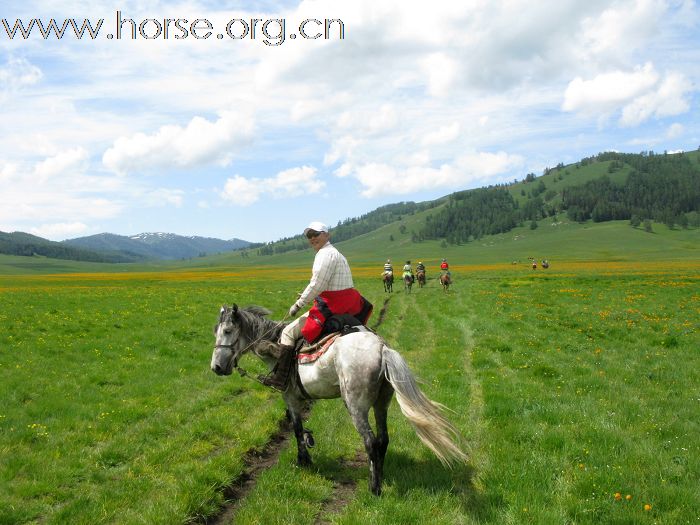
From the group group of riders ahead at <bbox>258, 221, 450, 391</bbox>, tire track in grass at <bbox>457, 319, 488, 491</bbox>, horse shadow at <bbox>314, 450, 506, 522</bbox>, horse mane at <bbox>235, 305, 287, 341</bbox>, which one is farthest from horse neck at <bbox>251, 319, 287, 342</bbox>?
tire track in grass at <bbox>457, 319, 488, 491</bbox>

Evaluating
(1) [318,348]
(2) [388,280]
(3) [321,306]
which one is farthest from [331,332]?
(2) [388,280]

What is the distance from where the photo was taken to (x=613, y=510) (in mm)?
5762

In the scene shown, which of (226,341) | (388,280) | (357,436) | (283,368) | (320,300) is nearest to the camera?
(320,300)

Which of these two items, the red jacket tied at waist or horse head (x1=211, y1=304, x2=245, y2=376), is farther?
horse head (x1=211, y1=304, x2=245, y2=376)

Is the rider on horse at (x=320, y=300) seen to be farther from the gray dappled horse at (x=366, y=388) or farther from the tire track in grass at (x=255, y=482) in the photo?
the tire track in grass at (x=255, y=482)

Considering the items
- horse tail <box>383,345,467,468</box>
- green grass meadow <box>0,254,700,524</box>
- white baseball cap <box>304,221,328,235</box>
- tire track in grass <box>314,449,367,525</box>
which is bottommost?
tire track in grass <box>314,449,367,525</box>

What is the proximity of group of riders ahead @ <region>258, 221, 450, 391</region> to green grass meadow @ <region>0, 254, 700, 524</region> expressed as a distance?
180 centimetres

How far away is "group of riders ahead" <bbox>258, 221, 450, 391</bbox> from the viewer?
24.6ft

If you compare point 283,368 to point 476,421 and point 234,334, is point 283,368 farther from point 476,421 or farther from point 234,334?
point 476,421

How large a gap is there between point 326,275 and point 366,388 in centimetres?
183

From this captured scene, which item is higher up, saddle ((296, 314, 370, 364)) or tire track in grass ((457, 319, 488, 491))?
saddle ((296, 314, 370, 364))

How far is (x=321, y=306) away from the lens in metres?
7.81

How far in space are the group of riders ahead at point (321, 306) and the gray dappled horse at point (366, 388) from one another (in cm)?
31

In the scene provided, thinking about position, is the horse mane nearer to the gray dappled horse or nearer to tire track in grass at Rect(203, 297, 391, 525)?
the gray dappled horse
